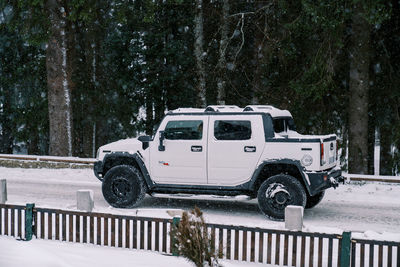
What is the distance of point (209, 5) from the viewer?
988 inches

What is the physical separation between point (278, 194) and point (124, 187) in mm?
3337

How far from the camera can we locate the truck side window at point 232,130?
35.9 ft

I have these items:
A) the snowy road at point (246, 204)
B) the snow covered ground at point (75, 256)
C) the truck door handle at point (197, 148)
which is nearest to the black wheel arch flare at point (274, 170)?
the snowy road at point (246, 204)

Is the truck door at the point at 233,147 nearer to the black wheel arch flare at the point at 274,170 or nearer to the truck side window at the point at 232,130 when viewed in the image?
the truck side window at the point at 232,130

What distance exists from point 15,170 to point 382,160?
14.7 metres

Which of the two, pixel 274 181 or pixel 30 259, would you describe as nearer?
pixel 30 259

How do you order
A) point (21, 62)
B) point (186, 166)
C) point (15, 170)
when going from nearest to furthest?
point (186, 166) → point (15, 170) → point (21, 62)

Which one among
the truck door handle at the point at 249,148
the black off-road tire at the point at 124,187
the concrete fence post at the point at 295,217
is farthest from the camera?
the black off-road tire at the point at 124,187

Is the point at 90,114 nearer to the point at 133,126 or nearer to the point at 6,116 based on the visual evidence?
the point at 133,126

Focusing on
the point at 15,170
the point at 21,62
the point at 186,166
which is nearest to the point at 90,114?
the point at 21,62

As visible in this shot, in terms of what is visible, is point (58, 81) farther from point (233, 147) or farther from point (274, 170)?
point (274, 170)

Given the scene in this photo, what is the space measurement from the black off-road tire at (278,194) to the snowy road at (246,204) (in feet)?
0.81

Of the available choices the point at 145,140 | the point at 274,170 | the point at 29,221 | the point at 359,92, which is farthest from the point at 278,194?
the point at 359,92

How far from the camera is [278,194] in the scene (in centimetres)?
1066
